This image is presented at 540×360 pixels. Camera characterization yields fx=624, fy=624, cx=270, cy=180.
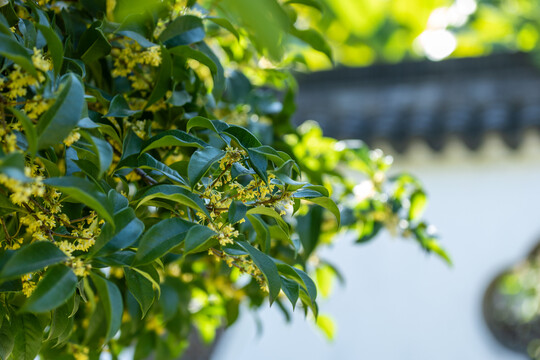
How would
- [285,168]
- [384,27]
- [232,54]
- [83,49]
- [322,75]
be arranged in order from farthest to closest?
[384,27] → [322,75] → [232,54] → [83,49] → [285,168]

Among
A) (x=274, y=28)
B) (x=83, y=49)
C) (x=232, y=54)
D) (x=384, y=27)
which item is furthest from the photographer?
(x=384, y=27)

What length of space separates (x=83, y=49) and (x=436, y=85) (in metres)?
2.77

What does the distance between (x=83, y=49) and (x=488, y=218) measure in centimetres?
261

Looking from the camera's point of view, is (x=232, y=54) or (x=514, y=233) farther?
(x=514, y=233)

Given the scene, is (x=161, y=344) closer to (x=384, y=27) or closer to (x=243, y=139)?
(x=243, y=139)

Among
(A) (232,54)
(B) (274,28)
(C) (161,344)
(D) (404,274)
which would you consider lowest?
(D) (404,274)

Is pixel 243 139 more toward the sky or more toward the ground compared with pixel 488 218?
more toward the sky

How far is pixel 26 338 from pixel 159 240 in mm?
201

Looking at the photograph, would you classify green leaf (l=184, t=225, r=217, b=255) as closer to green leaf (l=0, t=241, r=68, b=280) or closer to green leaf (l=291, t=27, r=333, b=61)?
green leaf (l=0, t=241, r=68, b=280)

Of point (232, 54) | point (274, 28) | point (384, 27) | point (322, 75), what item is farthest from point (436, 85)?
point (274, 28)

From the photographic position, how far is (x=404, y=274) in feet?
9.73

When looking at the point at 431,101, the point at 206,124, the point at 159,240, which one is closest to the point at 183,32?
the point at 206,124

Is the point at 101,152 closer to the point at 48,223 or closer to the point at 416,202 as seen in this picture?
the point at 48,223

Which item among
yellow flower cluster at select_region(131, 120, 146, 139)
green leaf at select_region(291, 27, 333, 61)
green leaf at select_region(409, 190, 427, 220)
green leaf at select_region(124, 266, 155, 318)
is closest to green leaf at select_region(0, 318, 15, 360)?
green leaf at select_region(124, 266, 155, 318)
